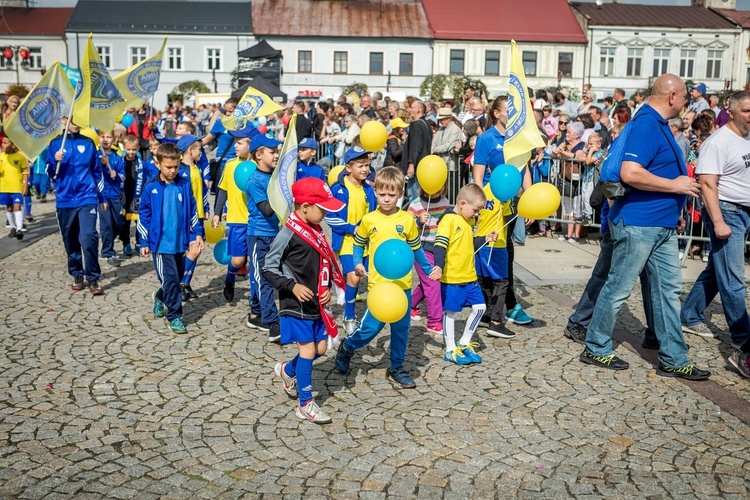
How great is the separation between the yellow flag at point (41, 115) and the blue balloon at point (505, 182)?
17.5 ft

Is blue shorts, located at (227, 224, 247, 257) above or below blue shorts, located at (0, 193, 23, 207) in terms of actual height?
above

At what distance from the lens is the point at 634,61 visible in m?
A: 60.8

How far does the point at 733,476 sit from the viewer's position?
454 centimetres

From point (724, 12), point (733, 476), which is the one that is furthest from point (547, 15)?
point (733, 476)

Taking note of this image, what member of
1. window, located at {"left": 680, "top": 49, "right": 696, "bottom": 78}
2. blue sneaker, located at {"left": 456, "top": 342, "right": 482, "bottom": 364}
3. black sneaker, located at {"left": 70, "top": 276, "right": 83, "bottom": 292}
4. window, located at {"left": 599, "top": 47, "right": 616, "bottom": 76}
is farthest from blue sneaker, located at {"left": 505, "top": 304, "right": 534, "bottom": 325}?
window, located at {"left": 680, "top": 49, "right": 696, "bottom": 78}

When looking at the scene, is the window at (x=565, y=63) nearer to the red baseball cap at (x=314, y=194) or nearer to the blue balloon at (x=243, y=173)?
the blue balloon at (x=243, y=173)

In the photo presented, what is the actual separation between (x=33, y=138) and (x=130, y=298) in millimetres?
2200

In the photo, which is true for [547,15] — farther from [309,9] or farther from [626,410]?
[626,410]

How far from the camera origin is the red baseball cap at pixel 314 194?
Answer: 5.28 metres

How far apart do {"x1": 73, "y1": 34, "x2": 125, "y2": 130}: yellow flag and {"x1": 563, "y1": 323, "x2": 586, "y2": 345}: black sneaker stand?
20.0ft

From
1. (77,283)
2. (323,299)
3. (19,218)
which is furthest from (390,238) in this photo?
(19,218)

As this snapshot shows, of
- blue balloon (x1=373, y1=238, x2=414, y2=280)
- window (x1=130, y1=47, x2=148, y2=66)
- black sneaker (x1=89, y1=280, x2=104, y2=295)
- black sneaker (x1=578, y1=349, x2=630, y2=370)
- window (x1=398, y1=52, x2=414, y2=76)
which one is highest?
window (x1=130, y1=47, x2=148, y2=66)

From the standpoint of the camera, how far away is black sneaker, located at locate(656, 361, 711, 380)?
242 inches

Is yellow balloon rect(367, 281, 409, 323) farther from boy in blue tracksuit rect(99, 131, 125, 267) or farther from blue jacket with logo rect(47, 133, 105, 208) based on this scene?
boy in blue tracksuit rect(99, 131, 125, 267)
